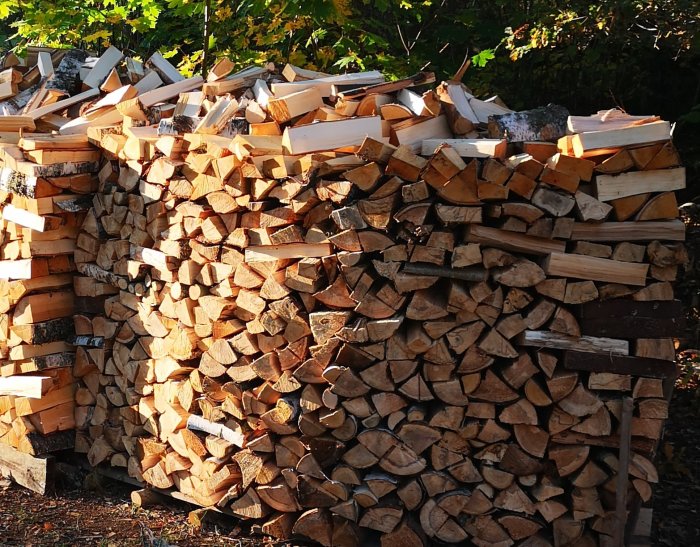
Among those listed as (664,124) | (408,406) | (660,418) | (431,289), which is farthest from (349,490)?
(664,124)

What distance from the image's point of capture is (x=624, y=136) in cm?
335

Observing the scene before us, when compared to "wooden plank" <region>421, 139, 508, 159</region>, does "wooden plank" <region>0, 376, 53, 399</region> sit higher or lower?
lower

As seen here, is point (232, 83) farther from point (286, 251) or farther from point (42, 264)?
point (42, 264)

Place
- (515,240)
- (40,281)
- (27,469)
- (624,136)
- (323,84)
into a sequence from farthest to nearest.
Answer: (27,469), (40,281), (323,84), (515,240), (624,136)

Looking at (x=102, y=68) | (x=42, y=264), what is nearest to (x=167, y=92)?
(x=102, y=68)

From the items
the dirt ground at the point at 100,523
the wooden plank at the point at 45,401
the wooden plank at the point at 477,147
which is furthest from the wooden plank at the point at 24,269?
the wooden plank at the point at 477,147

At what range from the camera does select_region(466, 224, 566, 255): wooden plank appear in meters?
3.45

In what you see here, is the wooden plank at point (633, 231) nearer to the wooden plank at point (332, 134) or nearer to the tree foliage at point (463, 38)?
the wooden plank at point (332, 134)

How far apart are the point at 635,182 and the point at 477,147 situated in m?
0.62

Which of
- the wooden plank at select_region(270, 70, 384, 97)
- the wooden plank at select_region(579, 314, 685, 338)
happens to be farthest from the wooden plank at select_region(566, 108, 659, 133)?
the wooden plank at select_region(270, 70, 384, 97)

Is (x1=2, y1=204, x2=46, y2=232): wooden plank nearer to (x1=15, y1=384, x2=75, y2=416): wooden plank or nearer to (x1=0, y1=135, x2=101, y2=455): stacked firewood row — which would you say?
(x1=0, y1=135, x2=101, y2=455): stacked firewood row

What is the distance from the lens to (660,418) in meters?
3.51

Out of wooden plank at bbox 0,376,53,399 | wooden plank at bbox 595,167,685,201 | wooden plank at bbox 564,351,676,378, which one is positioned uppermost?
wooden plank at bbox 595,167,685,201

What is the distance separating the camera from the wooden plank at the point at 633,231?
11.2ft
